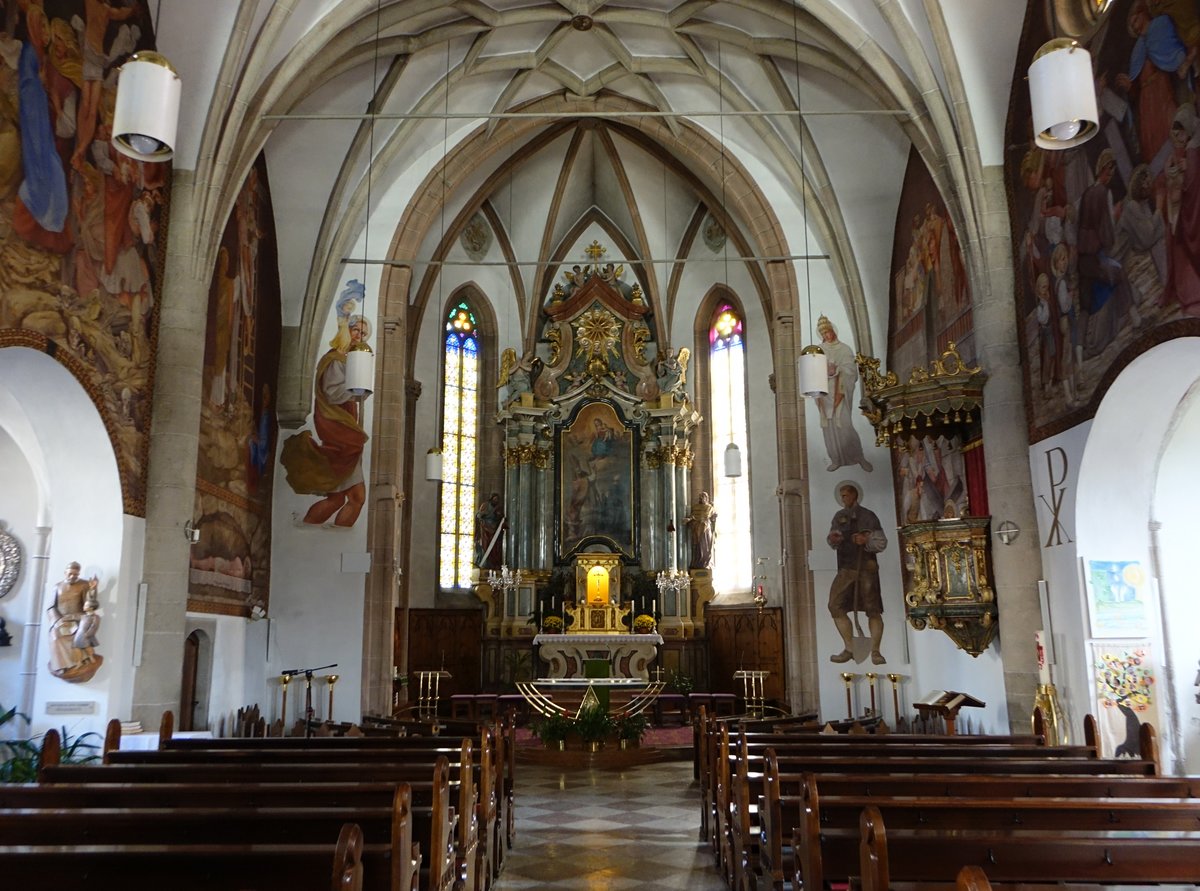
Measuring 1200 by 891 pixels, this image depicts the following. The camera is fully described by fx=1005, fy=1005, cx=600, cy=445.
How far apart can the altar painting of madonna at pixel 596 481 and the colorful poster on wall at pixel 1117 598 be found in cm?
1253

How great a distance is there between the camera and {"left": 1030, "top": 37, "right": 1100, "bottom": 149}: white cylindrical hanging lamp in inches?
288

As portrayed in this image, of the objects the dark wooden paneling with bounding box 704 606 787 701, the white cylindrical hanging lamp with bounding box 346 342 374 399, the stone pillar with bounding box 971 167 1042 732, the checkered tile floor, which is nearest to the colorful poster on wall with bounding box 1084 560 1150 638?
the stone pillar with bounding box 971 167 1042 732

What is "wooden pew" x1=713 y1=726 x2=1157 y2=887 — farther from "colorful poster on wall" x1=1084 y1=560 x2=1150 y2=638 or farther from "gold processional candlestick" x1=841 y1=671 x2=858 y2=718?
"gold processional candlestick" x1=841 y1=671 x2=858 y2=718

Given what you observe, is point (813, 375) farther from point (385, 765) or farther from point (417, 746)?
point (385, 765)

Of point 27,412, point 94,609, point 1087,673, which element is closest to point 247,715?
point 94,609

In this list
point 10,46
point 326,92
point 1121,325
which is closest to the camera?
point 10,46

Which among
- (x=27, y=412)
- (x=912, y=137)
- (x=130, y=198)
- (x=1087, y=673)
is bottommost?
(x=1087, y=673)

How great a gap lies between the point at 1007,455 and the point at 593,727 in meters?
6.87

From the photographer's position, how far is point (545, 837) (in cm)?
965

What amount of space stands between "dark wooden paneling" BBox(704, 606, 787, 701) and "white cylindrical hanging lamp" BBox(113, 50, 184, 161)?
1551 centimetres

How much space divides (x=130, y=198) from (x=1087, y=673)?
1190 centimetres

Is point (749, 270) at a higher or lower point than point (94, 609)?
higher

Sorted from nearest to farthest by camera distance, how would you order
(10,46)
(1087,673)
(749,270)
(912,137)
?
(10,46) → (1087,673) → (912,137) → (749,270)

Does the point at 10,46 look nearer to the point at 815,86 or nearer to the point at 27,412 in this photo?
the point at 27,412
